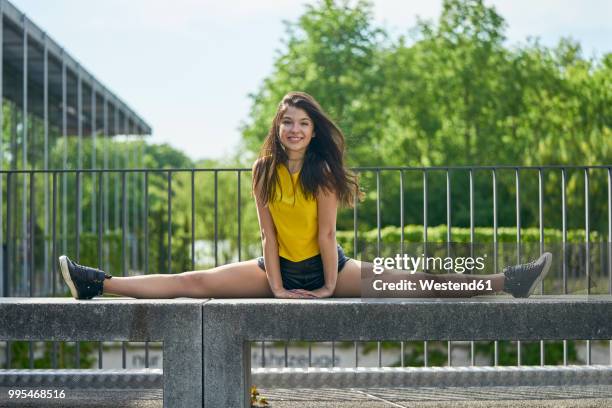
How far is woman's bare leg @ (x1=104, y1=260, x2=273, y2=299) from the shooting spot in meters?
4.22

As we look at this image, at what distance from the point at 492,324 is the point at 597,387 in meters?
2.26

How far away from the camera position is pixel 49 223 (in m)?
19.1

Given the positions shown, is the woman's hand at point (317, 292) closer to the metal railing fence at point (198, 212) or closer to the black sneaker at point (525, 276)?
the black sneaker at point (525, 276)

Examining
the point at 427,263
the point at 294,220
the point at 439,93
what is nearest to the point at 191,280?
the point at 294,220

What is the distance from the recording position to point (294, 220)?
4.31 m

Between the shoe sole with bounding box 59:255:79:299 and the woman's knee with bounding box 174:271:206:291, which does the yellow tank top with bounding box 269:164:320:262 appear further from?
the shoe sole with bounding box 59:255:79:299

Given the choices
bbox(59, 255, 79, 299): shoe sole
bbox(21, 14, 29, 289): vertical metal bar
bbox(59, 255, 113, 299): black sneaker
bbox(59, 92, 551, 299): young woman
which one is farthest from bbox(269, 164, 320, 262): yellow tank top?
bbox(21, 14, 29, 289): vertical metal bar

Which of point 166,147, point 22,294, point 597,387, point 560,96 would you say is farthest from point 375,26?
point 166,147

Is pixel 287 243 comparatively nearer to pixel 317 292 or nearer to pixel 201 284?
pixel 317 292

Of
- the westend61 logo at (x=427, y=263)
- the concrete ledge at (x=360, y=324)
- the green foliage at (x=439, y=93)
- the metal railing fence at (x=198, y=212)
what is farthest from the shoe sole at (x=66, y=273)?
the green foliage at (x=439, y=93)

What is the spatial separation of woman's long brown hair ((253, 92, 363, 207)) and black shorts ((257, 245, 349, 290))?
0.34m

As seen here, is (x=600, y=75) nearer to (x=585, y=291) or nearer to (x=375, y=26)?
(x=375, y=26)

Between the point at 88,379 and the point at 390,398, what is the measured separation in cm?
201

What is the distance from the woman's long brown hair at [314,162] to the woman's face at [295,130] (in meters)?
0.03
